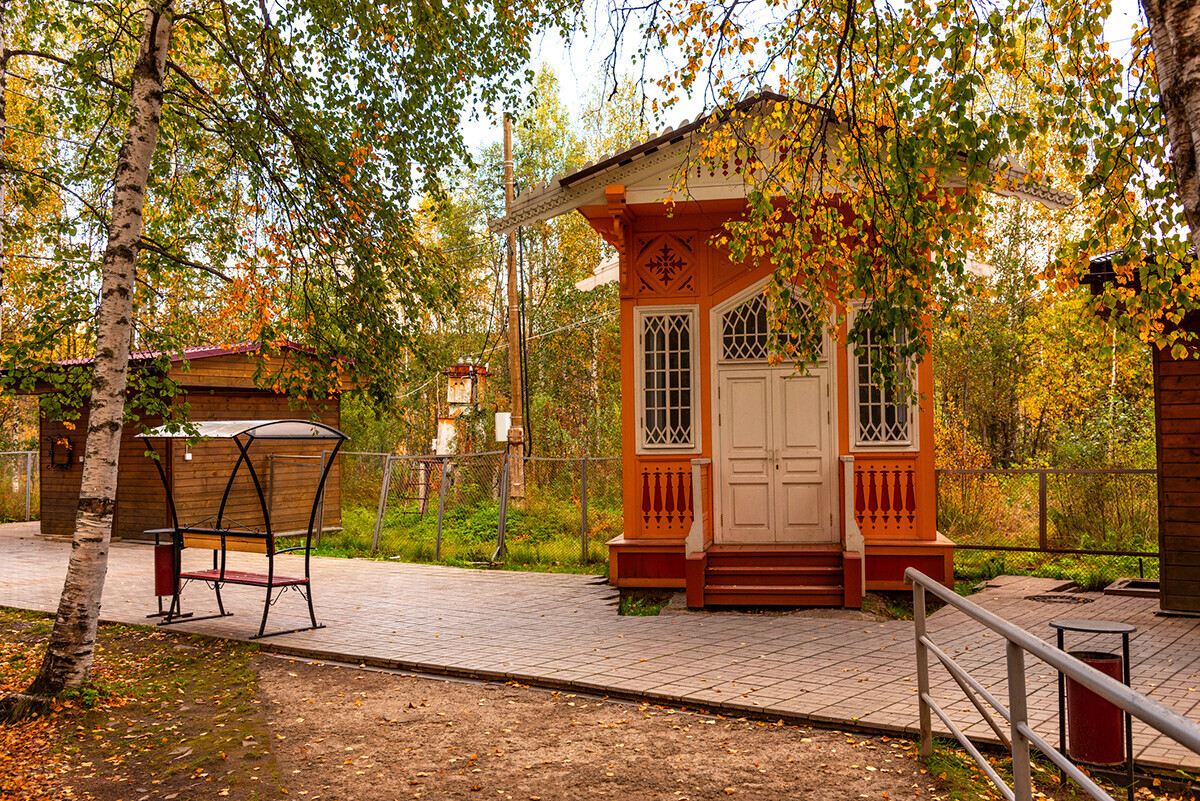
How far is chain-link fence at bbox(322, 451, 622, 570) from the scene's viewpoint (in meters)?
14.1

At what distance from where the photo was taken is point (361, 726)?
607cm

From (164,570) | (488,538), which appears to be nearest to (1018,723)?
(164,570)

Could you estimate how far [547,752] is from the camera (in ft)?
18.0

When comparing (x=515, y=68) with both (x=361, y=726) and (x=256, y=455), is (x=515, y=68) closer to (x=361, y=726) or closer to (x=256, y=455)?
(x=361, y=726)

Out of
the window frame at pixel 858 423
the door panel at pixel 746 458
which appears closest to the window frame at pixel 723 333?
the door panel at pixel 746 458

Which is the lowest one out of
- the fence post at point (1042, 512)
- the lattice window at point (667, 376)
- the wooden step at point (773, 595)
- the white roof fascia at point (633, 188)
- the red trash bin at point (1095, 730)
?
the wooden step at point (773, 595)

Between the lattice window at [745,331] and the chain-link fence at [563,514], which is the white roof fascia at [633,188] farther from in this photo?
the chain-link fence at [563,514]

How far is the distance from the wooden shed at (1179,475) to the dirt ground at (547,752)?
16.5ft

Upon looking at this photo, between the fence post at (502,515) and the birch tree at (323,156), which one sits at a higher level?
the birch tree at (323,156)

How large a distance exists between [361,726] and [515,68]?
6.19 metres

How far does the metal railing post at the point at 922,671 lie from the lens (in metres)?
5.00

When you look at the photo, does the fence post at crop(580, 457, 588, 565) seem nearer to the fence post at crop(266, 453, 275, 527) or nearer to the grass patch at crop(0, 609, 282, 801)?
the grass patch at crop(0, 609, 282, 801)

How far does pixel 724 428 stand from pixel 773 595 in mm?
2008

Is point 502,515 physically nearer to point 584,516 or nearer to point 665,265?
point 584,516
